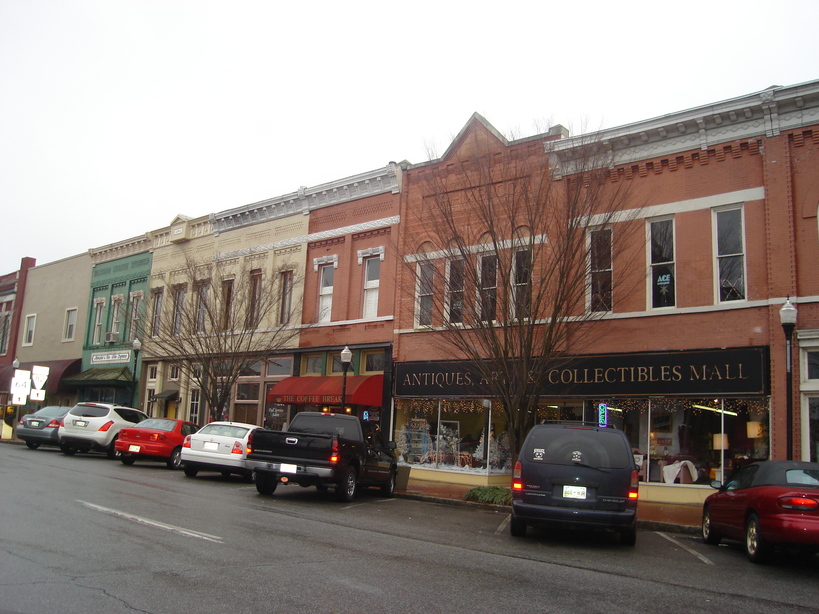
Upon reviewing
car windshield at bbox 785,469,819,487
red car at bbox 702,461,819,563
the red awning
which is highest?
the red awning

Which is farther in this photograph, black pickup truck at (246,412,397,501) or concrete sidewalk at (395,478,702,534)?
black pickup truck at (246,412,397,501)

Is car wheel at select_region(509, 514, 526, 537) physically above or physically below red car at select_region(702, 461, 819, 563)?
below

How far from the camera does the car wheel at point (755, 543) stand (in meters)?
9.02

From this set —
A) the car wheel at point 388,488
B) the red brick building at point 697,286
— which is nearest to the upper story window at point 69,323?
the red brick building at point 697,286

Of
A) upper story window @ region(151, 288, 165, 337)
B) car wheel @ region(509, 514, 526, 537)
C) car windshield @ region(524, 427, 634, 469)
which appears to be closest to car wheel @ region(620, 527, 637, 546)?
car windshield @ region(524, 427, 634, 469)

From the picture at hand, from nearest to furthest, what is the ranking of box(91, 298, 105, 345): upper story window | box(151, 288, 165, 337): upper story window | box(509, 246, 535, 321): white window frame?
box(509, 246, 535, 321): white window frame, box(151, 288, 165, 337): upper story window, box(91, 298, 105, 345): upper story window

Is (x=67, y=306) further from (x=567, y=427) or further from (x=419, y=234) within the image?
(x=567, y=427)

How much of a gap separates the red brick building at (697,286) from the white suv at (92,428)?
1028 cm

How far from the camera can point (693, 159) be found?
57.5 ft

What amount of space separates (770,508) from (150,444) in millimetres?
15535

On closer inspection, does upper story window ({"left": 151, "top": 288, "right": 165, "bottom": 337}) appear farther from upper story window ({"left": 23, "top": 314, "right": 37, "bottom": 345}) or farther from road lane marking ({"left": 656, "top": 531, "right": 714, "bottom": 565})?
road lane marking ({"left": 656, "top": 531, "right": 714, "bottom": 565})

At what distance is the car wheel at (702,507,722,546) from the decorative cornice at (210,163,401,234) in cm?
1510

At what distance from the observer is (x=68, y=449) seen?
22.0 m

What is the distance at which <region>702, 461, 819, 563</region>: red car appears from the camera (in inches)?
337
